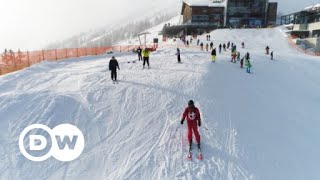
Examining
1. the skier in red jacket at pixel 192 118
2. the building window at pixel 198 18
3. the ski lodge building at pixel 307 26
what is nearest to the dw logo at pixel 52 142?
the skier in red jacket at pixel 192 118

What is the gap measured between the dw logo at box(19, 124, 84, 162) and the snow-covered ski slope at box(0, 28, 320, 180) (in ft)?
0.86

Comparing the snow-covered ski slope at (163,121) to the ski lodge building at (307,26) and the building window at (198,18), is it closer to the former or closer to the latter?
the ski lodge building at (307,26)

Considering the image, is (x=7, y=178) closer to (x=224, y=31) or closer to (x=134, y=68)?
(x=134, y=68)

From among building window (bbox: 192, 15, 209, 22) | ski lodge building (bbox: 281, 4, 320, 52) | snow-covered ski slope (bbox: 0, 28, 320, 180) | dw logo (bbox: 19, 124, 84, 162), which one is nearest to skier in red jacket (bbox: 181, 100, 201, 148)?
snow-covered ski slope (bbox: 0, 28, 320, 180)

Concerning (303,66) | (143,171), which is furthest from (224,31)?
(143,171)

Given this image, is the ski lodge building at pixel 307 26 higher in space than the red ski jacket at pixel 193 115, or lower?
higher

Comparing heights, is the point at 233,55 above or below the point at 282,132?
above

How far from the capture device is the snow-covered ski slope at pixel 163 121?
10492 millimetres

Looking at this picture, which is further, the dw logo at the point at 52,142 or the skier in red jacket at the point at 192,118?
the dw logo at the point at 52,142

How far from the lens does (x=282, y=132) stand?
13414 mm

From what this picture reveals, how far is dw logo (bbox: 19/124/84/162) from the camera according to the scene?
11.2 m

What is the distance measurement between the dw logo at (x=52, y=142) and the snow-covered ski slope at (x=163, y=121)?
0.86ft

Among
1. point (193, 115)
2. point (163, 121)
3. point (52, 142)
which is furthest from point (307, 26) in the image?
point (52, 142)

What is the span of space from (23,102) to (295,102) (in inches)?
551
